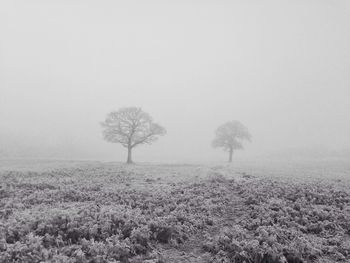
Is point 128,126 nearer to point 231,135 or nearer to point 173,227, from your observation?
point 231,135

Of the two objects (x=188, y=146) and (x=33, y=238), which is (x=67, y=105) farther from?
(x=33, y=238)

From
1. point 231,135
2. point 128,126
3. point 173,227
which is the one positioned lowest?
point 173,227

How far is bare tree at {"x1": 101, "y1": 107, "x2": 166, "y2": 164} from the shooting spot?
48.6 metres

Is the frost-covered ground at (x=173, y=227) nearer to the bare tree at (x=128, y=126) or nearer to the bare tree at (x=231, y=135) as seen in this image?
the bare tree at (x=128, y=126)

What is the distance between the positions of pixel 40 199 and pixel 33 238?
22.7 feet

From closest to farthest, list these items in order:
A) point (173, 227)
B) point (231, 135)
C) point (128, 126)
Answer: point (173, 227) → point (128, 126) → point (231, 135)

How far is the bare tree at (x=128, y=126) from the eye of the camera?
48.6 m

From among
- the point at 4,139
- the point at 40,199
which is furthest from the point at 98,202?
the point at 4,139

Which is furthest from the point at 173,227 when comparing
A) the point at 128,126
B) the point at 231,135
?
the point at 231,135

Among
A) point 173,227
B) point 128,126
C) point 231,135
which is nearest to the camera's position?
point 173,227

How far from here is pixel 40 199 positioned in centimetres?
1523

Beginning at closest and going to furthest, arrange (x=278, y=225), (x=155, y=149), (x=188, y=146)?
(x=278, y=225)
(x=155, y=149)
(x=188, y=146)

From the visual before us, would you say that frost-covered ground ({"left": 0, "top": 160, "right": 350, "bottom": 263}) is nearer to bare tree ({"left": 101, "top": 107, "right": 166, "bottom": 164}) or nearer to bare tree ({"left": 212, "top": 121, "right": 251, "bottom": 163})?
bare tree ({"left": 101, "top": 107, "right": 166, "bottom": 164})

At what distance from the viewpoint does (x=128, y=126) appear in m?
49.0
